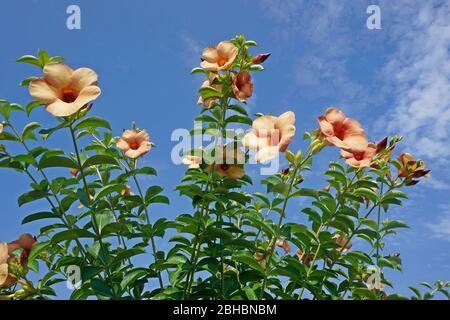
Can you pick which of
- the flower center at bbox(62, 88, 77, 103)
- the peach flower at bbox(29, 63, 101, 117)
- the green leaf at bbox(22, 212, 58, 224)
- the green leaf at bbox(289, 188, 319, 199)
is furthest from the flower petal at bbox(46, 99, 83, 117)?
the green leaf at bbox(289, 188, 319, 199)

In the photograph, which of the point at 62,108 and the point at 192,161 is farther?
the point at 192,161

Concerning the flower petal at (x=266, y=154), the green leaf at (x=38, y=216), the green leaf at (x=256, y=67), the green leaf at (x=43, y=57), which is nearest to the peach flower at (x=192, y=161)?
the flower petal at (x=266, y=154)

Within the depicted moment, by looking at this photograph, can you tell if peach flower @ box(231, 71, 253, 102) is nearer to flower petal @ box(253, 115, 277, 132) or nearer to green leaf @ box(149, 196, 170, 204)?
flower petal @ box(253, 115, 277, 132)

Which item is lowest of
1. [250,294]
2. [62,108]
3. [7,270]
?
[250,294]

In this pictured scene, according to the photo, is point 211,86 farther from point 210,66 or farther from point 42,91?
point 42,91

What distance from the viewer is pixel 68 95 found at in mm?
2121

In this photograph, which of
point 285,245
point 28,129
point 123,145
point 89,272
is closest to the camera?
point 89,272

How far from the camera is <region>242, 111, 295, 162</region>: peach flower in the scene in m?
2.04

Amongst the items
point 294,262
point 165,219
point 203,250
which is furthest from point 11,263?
point 294,262

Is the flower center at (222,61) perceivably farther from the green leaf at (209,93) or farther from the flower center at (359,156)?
the flower center at (359,156)

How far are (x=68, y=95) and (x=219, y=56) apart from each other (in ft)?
2.51

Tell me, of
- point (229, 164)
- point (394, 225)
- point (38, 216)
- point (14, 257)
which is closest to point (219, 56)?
point (229, 164)

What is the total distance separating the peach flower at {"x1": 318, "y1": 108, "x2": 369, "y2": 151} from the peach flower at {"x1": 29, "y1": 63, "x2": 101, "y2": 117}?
1.06 metres
